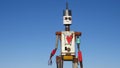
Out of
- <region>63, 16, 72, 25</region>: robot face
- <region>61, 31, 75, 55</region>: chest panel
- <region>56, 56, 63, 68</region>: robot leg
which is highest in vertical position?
<region>63, 16, 72, 25</region>: robot face

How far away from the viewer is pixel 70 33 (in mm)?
19875

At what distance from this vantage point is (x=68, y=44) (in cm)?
1969

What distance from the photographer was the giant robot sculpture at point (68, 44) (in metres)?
19.5

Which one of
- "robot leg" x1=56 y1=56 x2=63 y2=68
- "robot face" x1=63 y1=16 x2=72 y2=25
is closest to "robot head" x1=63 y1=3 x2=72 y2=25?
"robot face" x1=63 y1=16 x2=72 y2=25

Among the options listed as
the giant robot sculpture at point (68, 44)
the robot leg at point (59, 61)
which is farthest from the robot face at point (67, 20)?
the robot leg at point (59, 61)

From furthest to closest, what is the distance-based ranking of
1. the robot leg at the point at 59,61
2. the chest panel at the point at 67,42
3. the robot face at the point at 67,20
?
the robot face at the point at 67,20 < the chest panel at the point at 67,42 < the robot leg at the point at 59,61

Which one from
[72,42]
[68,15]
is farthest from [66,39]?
[68,15]

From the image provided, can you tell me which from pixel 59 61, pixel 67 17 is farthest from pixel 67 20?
pixel 59 61

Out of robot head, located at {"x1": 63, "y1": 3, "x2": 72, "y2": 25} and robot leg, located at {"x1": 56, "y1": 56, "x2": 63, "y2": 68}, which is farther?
robot head, located at {"x1": 63, "y1": 3, "x2": 72, "y2": 25}

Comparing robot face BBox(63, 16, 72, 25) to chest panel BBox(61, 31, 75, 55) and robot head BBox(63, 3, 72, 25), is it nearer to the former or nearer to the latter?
robot head BBox(63, 3, 72, 25)

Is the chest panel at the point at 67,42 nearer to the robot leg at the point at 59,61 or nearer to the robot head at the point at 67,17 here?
the robot leg at the point at 59,61

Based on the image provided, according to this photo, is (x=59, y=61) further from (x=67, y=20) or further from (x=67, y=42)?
(x=67, y=20)

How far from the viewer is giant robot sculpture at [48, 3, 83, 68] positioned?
19.5 m

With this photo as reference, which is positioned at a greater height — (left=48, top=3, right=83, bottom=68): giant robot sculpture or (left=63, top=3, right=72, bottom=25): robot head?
(left=63, top=3, right=72, bottom=25): robot head
